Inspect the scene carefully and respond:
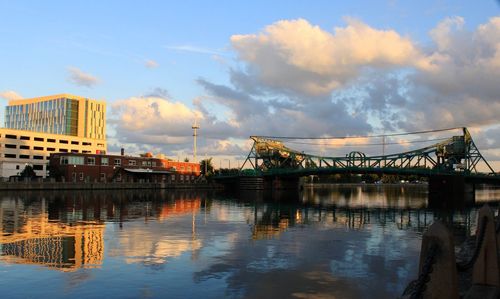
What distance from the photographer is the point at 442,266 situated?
8.13 meters

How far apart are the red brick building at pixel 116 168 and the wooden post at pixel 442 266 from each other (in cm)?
13072

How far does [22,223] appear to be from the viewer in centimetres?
3994

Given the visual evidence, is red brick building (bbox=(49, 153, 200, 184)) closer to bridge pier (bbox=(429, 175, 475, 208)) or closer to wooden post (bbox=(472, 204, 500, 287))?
bridge pier (bbox=(429, 175, 475, 208))

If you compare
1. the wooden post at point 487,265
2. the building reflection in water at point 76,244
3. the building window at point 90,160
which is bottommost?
the building reflection in water at point 76,244

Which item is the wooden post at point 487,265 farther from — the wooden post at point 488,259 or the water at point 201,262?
the water at point 201,262

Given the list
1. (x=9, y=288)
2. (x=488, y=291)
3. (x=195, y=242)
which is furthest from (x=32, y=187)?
(x=488, y=291)

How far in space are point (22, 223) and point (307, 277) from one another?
3002 cm

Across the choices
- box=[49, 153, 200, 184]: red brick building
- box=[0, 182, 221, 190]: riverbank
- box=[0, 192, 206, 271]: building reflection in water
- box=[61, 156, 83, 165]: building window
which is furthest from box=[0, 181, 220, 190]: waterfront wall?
box=[0, 192, 206, 271]: building reflection in water

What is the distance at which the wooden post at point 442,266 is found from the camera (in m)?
8.07

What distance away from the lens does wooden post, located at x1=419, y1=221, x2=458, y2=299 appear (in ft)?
26.5

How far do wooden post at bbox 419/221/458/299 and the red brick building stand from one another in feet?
429

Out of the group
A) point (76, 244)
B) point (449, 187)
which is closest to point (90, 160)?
point (449, 187)

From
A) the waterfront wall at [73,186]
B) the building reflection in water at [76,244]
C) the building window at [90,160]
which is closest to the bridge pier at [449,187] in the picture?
the waterfront wall at [73,186]

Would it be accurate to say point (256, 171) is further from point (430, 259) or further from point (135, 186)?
point (430, 259)
